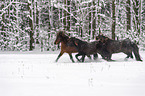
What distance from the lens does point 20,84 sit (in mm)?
4094

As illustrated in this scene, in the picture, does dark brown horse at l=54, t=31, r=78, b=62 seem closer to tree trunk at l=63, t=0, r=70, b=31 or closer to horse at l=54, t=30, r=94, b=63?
horse at l=54, t=30, r=94, b=63

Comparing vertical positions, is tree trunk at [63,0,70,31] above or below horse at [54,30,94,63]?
above

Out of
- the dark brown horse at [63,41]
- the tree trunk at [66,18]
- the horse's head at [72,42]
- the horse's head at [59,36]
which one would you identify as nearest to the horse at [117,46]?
the horse's head at [72,42]

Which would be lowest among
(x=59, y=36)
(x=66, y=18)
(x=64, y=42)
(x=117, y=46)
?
(x=117, y=46)

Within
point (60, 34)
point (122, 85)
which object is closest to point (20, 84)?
point (122, 85)

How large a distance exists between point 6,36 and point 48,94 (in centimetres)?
1697

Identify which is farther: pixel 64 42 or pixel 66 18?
pixel 66 18

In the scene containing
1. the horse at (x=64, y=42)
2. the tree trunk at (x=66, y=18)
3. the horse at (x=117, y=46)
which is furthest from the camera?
the tree trunk at (x=66, y=18)

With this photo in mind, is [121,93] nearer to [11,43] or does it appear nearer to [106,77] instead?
[106,77]

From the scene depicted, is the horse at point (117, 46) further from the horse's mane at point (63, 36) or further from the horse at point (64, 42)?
the horse's mane at point (63, 36)

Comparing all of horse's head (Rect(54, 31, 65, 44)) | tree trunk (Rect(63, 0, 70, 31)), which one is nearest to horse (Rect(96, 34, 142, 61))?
horse's head (Rect(54, 31, 65, 44))

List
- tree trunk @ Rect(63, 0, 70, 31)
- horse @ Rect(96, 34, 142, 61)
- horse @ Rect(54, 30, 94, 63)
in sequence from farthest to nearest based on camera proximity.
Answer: tree trunk @ Rect(63, 0, 70, 31) → horse @ Rect(96, 34, 142, 61) → horse @ Rect(54, 30, 94, 63)

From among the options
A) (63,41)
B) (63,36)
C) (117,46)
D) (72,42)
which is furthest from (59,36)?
(117,46)

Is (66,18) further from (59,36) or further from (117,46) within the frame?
(117,46)
